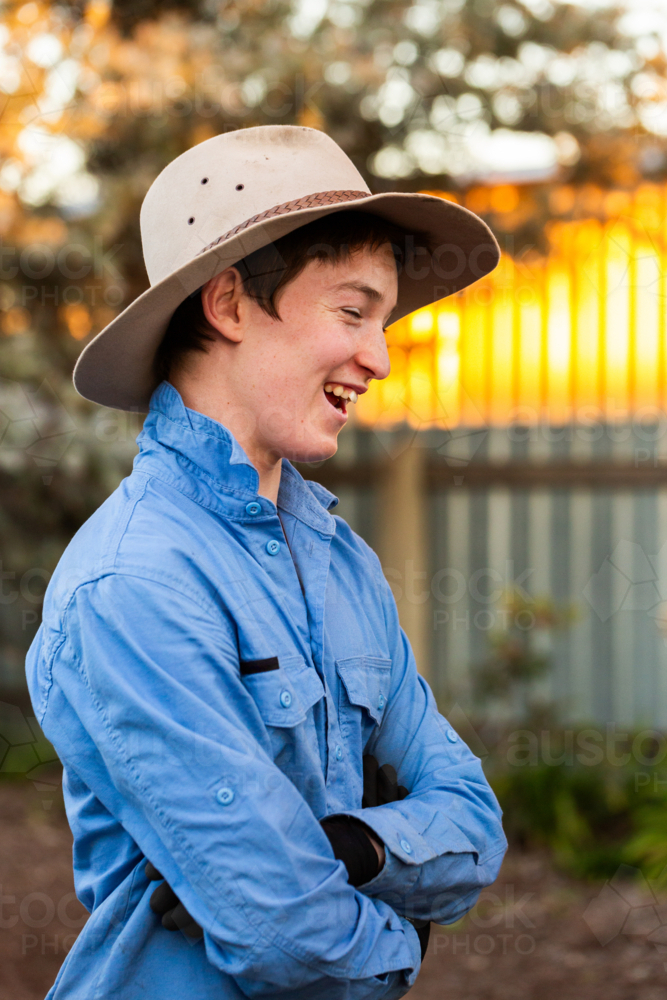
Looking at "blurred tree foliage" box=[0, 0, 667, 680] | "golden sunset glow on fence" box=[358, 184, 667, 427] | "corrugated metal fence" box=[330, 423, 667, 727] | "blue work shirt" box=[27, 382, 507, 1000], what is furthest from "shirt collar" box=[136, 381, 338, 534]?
"corrugated metal fence" box=[330, 423, 667, 727]

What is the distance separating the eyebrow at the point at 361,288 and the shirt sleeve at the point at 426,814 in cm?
51

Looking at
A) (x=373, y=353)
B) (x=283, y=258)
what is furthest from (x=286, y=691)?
(x=283, y=258)

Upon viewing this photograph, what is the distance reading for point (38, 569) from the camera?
376 cm

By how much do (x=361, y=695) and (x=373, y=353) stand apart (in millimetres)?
534

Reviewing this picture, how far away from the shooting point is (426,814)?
1411 mm

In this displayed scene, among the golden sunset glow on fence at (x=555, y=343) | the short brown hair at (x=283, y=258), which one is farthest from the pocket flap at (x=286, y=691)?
the golden sunset glow on fence at (x=555, y=343)

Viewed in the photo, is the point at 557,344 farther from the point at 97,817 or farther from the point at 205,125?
the point at 97,817

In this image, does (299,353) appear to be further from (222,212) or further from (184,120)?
(184,120)

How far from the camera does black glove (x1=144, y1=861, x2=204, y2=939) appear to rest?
1.18 meters

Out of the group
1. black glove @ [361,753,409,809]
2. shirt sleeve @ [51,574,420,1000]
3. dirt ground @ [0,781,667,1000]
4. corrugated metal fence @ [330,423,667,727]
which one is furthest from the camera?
corrugated metal fence @ [330,423,667,727]

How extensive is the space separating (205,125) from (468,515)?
2.46m

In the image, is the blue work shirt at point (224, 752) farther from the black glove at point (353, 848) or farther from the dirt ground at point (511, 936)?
the dirt ground at point (511, 936)

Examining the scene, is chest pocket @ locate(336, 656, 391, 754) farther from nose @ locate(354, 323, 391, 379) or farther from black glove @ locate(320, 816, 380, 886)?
nose @ locate(354, 323, 391, 379)

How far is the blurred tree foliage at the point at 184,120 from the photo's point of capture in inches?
135
